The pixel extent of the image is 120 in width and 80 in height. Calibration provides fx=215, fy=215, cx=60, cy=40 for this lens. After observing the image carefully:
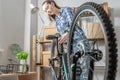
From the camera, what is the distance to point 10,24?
3.20 m

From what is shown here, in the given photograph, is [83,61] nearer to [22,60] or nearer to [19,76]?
[19,76]

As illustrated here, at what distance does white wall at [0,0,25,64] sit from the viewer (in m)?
3.09

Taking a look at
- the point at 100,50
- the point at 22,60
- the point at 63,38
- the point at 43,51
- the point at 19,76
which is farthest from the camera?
the point at 43,51

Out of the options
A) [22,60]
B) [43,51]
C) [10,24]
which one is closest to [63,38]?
[22,60]

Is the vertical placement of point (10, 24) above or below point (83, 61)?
above

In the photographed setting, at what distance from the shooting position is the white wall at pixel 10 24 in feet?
10.1

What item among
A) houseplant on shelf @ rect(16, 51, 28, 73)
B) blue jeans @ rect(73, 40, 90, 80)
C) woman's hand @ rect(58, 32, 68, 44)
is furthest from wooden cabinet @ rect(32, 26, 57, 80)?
blue jeans @ rect(73, 40, 90, 80)

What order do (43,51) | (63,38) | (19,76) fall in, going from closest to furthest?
(63,38)
(19,76)
(43,51)

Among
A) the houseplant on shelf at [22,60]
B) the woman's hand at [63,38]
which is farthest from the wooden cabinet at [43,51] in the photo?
the woman's hand at [63,38]

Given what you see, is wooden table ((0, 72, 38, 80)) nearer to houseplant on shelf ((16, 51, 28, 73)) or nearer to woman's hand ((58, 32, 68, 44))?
houseplant on shelf ((16, 51, 28, 73))

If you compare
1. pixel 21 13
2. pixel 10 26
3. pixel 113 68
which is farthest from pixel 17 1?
pixel 113 68

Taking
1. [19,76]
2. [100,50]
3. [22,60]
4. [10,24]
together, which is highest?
[10,24]

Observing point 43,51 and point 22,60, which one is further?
point 43,51

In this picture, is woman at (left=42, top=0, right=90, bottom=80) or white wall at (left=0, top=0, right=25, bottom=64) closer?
woman at (left=42, top=0, right=90, bottom=80)
